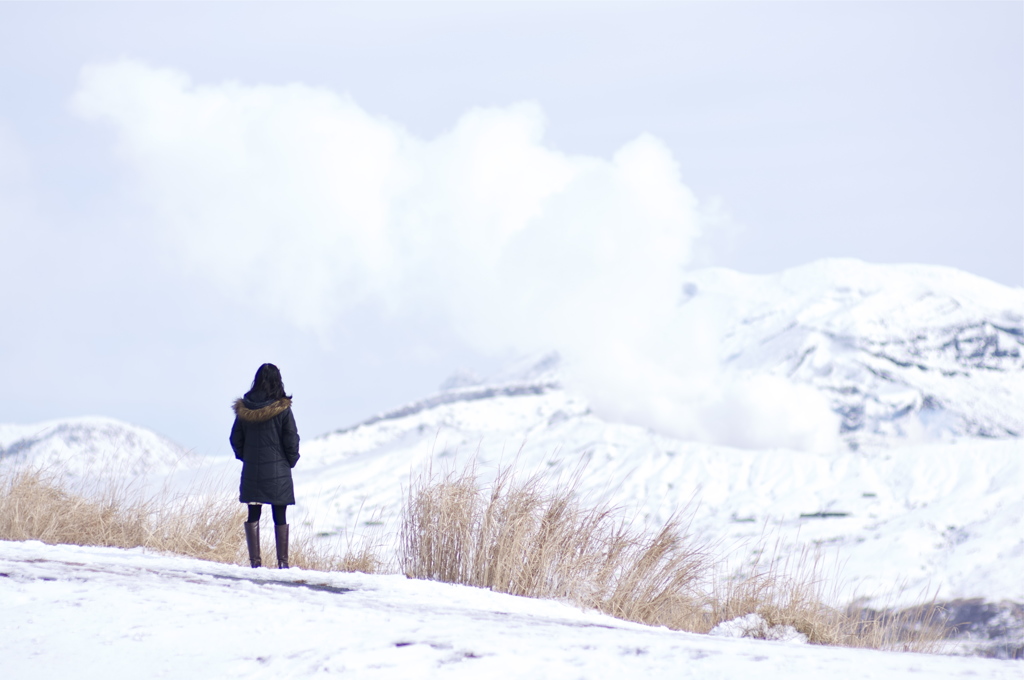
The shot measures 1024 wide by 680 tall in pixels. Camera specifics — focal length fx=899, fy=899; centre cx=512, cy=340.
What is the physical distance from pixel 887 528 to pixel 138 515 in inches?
2423

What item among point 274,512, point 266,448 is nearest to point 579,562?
point 274,512

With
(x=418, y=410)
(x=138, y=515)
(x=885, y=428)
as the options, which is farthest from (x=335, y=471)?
(x=885, y=428)

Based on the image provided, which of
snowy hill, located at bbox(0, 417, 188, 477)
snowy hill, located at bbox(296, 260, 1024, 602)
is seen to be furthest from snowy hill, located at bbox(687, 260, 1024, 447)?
snowy hill, located at bbox(0, 417, 188, 477)

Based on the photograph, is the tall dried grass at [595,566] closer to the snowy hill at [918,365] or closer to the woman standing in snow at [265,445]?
the woman standing in snow at [265,445]

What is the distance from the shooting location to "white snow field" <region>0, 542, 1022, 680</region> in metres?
2.39

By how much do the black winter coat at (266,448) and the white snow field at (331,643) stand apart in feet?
5.87

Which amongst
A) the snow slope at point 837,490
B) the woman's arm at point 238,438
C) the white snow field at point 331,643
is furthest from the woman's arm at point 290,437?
the snow slope at point 837,490

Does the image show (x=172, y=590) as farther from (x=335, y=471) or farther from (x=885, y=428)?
(x=885, y=428)

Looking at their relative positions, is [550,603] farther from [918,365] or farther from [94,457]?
[918,365]

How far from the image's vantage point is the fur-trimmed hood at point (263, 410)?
543 centimetres

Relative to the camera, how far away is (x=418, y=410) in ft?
548

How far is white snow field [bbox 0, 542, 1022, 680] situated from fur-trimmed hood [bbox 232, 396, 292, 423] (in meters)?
1.87

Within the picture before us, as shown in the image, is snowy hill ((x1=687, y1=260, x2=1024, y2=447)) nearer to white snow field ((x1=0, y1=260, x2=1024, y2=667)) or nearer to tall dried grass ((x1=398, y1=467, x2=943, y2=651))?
white snow field ((x1=0, y1=260, x2=1024, y2=667))

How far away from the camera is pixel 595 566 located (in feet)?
16.0
